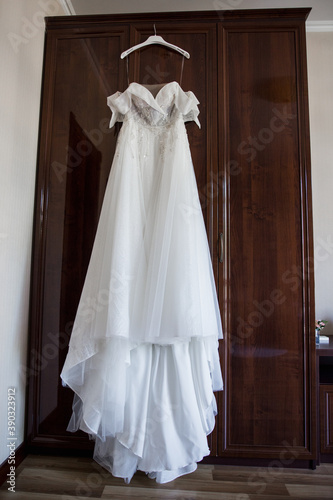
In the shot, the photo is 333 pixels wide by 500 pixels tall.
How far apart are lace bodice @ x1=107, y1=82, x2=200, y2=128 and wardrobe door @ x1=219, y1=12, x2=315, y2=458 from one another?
0.26m

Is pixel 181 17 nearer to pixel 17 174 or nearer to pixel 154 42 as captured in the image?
pixel 154 42

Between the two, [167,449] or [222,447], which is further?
[222,447]

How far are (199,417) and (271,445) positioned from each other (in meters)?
0.52

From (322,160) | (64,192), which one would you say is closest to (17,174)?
(64,192)

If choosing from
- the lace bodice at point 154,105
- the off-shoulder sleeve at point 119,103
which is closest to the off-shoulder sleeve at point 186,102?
the lace bodice at point 154,105

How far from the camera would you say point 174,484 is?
1.44 m

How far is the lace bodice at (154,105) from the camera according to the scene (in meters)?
1.58

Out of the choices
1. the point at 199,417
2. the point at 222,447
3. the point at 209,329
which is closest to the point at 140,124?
the point at 209,329

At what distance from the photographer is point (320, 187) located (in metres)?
2.20

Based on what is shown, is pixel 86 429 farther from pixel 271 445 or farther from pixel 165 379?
pixel 271 445

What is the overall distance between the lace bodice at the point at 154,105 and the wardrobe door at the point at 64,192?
19 centimetres

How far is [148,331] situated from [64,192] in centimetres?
94

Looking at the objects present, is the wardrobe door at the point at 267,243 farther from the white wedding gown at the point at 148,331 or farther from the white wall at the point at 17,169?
the white wall at the point at 17,169

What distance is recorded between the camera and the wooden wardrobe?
1619 mm
